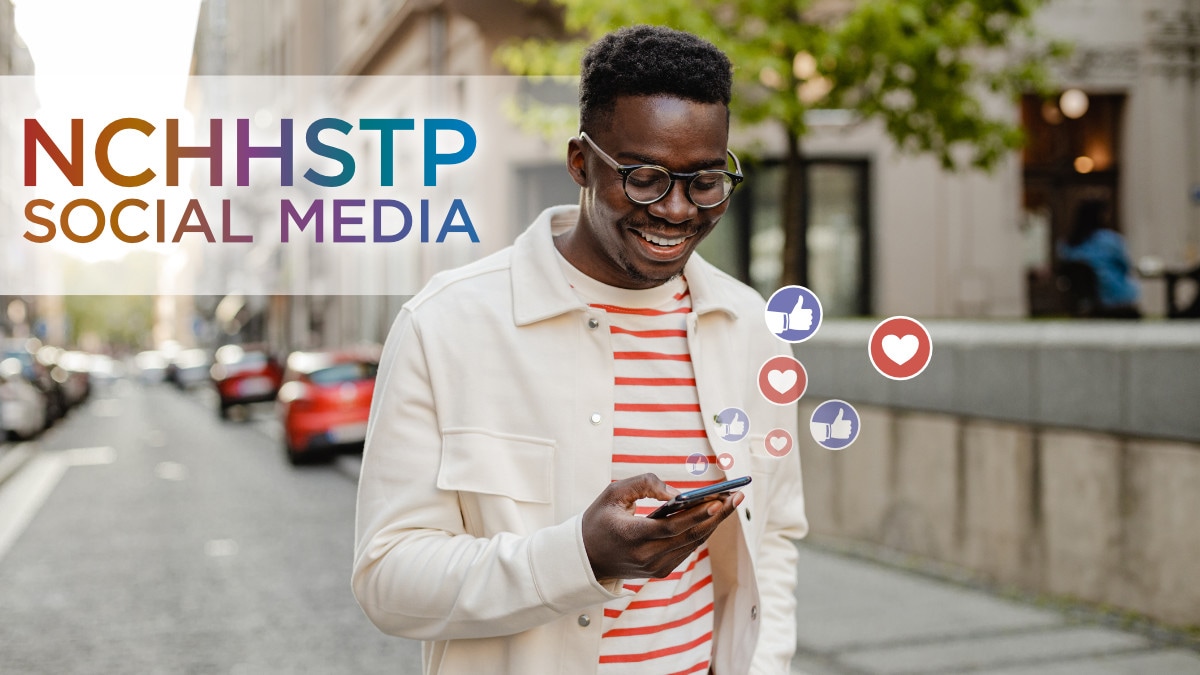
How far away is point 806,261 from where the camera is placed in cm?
1594

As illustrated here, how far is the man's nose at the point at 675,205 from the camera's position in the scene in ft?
5.53

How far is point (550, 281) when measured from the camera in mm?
1865

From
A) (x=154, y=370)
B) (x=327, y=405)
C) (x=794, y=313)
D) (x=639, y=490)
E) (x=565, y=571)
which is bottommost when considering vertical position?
(x=154, y=370)

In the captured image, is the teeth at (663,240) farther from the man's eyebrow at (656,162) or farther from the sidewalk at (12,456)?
the sidewalk at (12,456)

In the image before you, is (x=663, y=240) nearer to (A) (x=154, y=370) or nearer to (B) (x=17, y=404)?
(B) (x=17, y=404)

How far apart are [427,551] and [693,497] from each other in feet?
1.47

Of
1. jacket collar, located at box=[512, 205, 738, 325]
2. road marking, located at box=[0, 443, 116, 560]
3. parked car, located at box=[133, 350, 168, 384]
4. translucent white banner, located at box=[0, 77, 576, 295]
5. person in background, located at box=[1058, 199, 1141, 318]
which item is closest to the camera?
jacket collar, located at box=[512, 205, 738, 325]

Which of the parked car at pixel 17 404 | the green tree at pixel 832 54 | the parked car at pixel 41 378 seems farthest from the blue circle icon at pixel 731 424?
the parked car at pixel 41 378

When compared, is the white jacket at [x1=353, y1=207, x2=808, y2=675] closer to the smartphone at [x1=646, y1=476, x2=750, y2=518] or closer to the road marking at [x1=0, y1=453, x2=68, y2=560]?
the smartphone at [x1=646, y1=476, x2=750, y2=518]

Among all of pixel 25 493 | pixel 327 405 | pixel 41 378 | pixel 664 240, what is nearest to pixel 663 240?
pixel 664 240

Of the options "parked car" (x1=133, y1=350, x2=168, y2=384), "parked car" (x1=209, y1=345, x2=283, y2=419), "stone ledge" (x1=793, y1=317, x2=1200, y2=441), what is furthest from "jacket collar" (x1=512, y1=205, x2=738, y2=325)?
"parked car" (x1=133, y1=350, x2=168, y2=384)

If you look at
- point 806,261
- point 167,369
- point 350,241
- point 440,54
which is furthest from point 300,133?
point 167,369

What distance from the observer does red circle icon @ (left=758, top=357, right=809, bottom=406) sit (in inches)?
77.0

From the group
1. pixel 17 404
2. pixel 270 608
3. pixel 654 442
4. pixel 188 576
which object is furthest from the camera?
pixel 17 404
